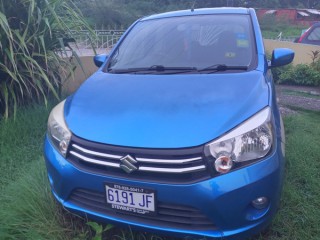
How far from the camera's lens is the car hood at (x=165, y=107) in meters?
1.81

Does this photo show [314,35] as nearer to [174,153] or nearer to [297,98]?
[297,98]

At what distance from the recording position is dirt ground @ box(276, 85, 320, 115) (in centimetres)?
520

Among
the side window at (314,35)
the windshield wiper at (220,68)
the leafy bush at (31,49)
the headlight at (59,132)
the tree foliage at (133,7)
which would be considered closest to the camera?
the headlight at (59,132)

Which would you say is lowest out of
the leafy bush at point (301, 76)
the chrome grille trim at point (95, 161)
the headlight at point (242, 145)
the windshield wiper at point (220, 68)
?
the leafy bush at point (301, 76)

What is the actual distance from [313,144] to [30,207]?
2.65 m

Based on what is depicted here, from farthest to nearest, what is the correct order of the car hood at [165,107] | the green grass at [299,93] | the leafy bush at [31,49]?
the green grass at [299,93] < the leafy bush at [31,49] < the car hood at [165,107]

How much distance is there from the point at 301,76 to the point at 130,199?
676cm

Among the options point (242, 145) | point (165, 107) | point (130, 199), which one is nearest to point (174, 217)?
point (130, 199)

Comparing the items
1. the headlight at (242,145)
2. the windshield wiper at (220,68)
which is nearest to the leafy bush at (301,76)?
the windshield wiper at (220,68)

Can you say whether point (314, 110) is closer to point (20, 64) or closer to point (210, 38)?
point (210, 38)

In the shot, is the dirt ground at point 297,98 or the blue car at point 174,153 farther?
the dirt ground at point 297,98

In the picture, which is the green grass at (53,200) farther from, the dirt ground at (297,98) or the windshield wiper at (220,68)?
the dirt ground at (297,98)

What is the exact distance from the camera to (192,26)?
311cm

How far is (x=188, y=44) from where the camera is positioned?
2941 millimetres
